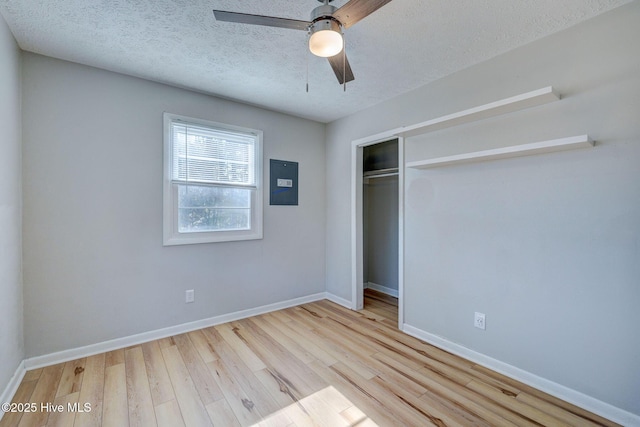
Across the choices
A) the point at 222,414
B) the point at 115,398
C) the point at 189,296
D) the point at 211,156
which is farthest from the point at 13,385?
the point at 211,156

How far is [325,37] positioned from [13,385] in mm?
3031

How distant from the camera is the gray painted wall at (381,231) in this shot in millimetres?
4172

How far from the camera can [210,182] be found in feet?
9.86

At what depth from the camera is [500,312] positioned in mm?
2203

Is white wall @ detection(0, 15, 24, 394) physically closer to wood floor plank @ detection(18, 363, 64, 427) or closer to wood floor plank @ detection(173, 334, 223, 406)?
wood floor plank @ detection(18, 363, 64, 427)

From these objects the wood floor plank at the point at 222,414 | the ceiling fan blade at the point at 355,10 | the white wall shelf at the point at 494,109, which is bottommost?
the wood floor plank at the point at 222,414

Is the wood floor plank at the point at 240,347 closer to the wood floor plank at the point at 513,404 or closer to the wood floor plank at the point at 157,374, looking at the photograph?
the wood floor plank at the point at 157,374

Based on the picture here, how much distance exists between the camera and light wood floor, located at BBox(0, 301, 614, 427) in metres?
1.70

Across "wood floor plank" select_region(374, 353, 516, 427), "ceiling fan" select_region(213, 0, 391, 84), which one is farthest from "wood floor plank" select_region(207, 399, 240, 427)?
"ceiling fan" select_region(213, 0, 391, 84)

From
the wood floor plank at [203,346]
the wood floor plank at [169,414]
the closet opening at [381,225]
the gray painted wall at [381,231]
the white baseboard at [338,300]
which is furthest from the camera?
the gray painted wall at [381,231]

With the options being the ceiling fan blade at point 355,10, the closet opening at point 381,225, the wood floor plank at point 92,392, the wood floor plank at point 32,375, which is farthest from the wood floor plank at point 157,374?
the ceiling fan blade at point 355,10

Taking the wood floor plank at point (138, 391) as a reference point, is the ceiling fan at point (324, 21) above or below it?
above

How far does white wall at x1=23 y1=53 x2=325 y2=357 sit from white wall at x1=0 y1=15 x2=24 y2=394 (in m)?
0.10

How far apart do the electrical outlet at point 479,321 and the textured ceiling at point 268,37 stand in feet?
6.96
